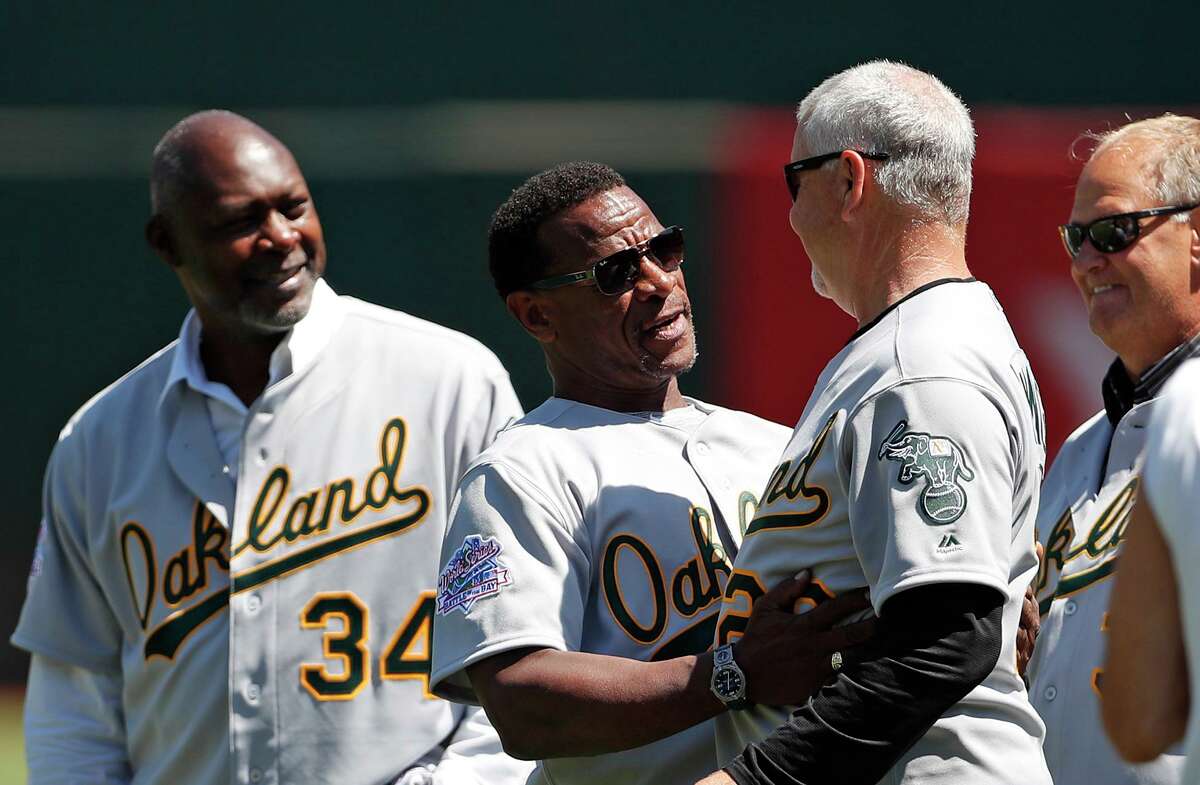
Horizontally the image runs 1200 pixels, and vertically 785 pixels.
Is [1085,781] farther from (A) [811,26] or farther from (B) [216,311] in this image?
(A) [811,26]

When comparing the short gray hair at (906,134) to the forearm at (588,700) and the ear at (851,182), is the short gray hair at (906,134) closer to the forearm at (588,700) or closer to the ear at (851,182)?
the ear at (851,182)

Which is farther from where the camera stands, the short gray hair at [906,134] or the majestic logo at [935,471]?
the short gray hair at [906,134]

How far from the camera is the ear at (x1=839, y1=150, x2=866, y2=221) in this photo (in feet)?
8.45

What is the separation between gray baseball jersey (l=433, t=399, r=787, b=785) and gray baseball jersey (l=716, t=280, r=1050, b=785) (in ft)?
0.80

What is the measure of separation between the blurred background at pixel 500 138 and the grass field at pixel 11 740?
0.02 m

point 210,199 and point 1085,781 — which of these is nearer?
point 1085,781

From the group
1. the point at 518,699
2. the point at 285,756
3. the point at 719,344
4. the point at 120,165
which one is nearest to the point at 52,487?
the point at 285,756

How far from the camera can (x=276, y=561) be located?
3539mm

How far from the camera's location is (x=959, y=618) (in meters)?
2.30

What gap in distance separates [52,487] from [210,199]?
0.77 meters

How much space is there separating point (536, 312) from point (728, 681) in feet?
3.26

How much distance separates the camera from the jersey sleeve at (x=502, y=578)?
2695 mm

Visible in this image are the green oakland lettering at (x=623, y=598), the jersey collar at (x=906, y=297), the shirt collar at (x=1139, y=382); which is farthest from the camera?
the shirt collar at (x=1139, y=382)

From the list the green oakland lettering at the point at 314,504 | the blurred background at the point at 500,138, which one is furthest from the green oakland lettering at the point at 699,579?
the blurred background at the point at 500,138
